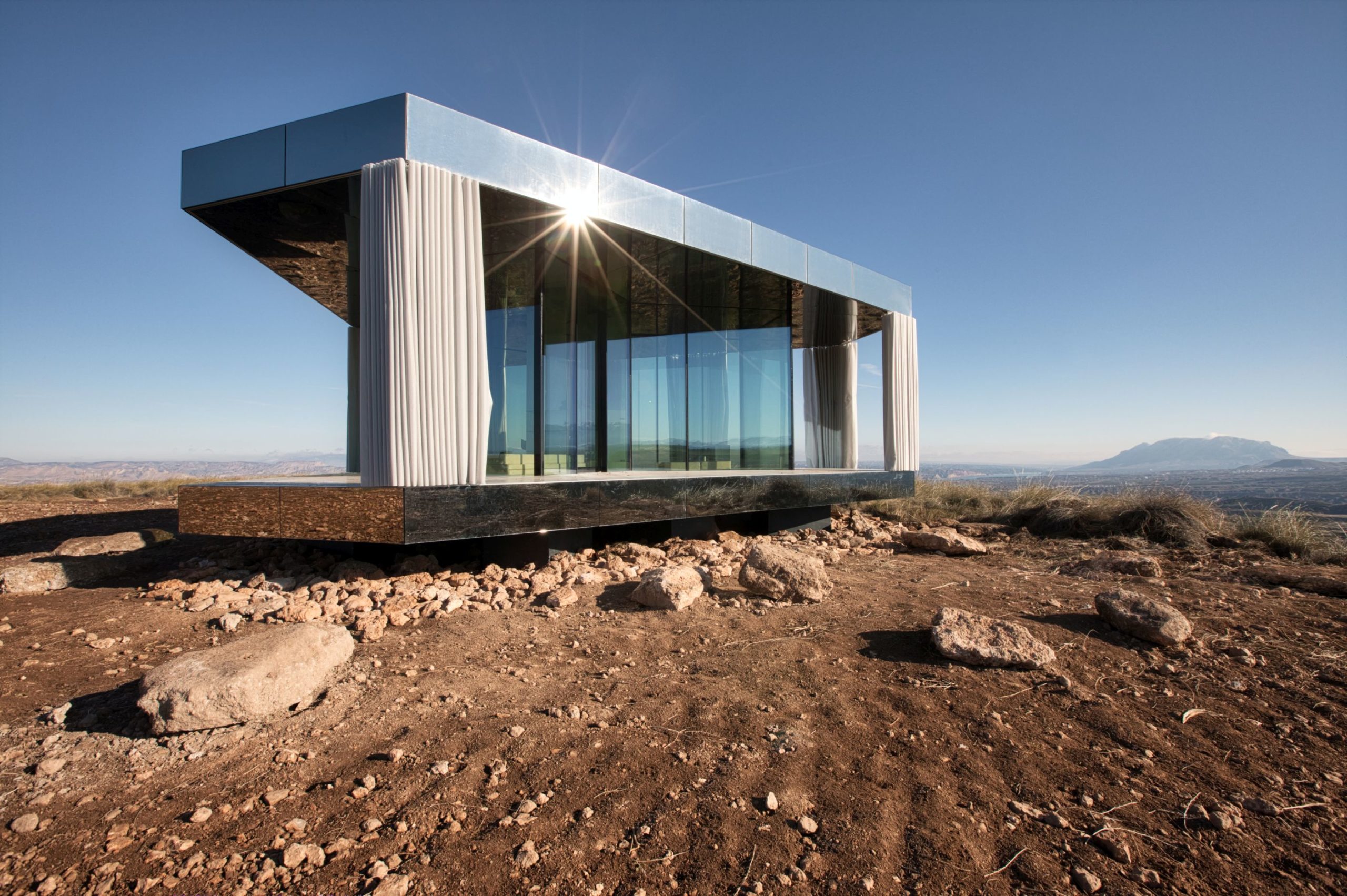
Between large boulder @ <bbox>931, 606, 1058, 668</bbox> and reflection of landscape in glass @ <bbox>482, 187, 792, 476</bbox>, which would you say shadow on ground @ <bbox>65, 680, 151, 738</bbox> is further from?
→ reflection of landscape in glass @ <bbox>482, 187, 792, 476</bbox>

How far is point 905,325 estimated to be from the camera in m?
11.5

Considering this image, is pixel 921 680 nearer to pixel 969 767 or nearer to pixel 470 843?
pixel 969 767

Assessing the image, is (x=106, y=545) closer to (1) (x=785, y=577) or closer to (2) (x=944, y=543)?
(1) (x=785, y=577)

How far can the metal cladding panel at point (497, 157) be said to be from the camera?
5.40m

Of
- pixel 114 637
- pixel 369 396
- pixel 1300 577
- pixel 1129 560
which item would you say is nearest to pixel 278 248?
pixel 369 396

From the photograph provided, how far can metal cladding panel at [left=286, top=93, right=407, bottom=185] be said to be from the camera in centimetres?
532

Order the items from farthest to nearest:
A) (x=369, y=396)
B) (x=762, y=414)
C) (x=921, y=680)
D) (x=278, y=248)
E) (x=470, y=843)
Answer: (x=762, y=414), (x=278, y=248), (x=369, y=396), (x=921, y=680), (x=470, y=843)

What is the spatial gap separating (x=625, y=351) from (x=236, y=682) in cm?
721

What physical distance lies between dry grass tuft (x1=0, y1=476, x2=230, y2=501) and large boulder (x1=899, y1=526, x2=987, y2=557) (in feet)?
50.8

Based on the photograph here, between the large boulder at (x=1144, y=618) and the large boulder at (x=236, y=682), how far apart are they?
499cm

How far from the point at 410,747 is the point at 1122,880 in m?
2.79

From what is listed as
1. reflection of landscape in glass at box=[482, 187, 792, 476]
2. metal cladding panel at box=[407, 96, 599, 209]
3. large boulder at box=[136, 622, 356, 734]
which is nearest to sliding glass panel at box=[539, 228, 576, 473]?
reflection of landscape in glass at box=[482, 187, 792, 476]

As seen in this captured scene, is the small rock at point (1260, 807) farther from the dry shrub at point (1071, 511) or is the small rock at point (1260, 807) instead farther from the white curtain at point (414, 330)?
the dry shrub at point (1071, 511)

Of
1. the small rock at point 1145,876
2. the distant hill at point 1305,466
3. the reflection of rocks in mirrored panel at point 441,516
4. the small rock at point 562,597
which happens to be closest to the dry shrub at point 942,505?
the small rock at point 562,597
